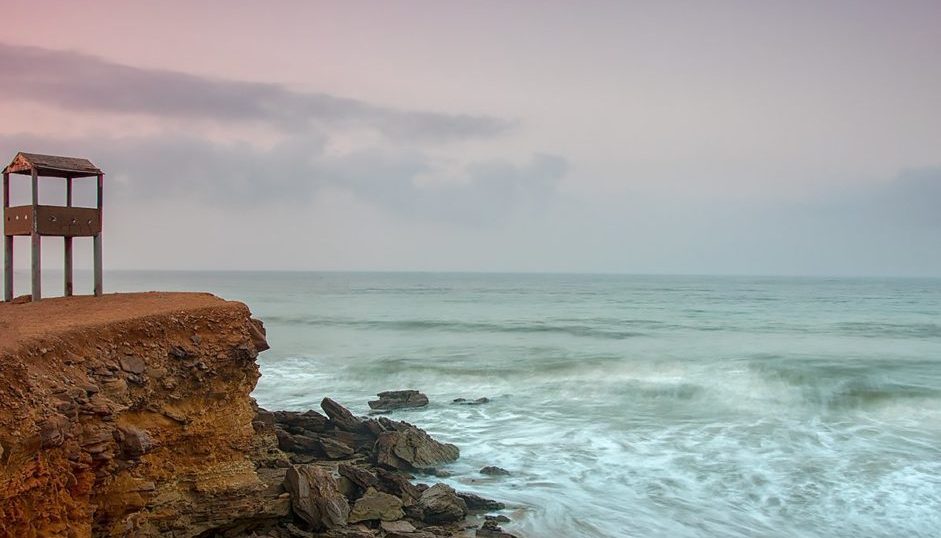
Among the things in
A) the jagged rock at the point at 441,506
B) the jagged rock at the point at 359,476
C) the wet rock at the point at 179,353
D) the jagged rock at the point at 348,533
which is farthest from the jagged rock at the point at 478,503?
the wet rock at the point at 179,353

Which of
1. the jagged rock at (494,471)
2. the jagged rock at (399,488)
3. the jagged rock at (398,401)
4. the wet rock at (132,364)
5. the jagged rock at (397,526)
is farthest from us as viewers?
the jagged rock at (398,401)

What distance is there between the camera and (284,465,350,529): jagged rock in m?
10.8

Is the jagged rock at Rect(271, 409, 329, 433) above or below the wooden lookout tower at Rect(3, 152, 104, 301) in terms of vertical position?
below

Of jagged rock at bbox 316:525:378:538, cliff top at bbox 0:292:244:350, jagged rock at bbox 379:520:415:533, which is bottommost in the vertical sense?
jagged rock at bbox 379:520:415:533

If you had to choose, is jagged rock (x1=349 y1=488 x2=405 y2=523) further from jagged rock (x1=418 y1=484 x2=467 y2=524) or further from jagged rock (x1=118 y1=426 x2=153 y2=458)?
jagged rock (x1=118 y1=426 x2=153 y2=458)

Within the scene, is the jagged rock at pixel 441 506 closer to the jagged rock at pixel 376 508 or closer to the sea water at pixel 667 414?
the jagged rock at pixel 376 508

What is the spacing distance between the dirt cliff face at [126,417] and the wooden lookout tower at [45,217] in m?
2.10

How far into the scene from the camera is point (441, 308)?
252ft

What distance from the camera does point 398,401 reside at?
2284cm

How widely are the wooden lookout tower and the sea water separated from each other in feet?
30.7

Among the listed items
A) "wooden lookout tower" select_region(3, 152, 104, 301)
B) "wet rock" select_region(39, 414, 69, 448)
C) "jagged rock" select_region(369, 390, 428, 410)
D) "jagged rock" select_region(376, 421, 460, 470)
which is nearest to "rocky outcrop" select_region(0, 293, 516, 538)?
"wet rock" select_region(39, 414, 69, 448)

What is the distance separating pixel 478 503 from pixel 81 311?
24.8 feet

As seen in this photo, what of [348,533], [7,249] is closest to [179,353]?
[348,533]

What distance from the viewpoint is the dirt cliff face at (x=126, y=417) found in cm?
762
